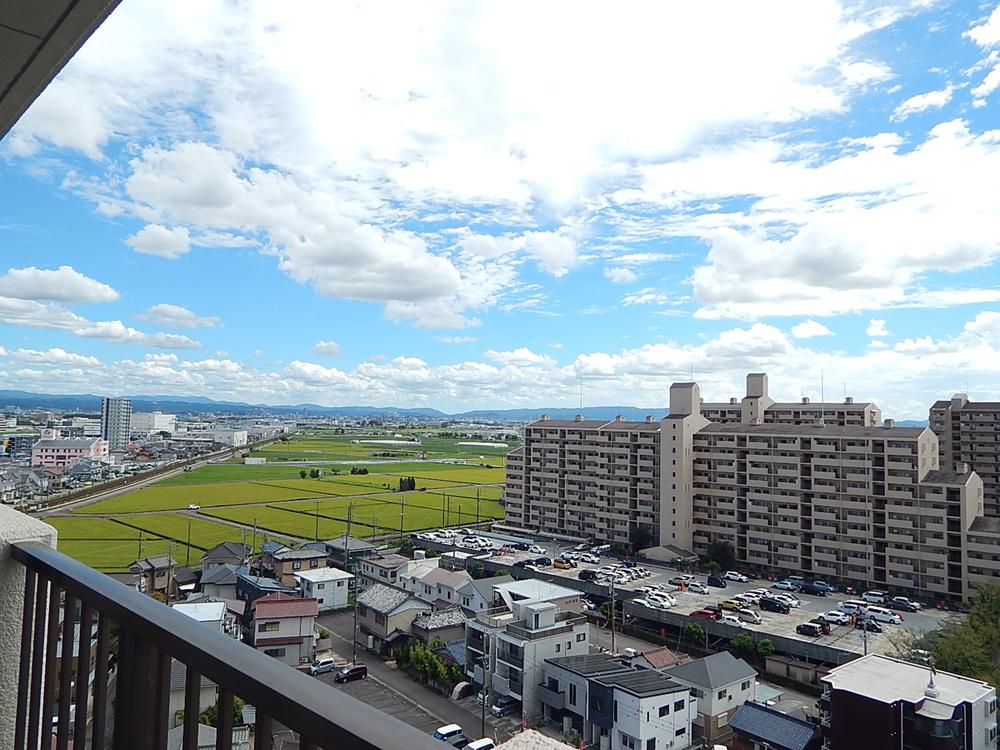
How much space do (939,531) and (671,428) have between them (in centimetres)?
554

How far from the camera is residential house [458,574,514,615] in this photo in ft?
29.3

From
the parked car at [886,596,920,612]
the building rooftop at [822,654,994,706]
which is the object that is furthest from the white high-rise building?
the building rooftop at [822,654,994,706]

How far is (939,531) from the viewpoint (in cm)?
1146

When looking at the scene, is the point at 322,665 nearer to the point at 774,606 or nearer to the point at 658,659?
the point at 658,659

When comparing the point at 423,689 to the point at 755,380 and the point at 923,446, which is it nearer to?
the point at 923,446

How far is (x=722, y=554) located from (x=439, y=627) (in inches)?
307

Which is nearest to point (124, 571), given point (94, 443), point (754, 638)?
point (754, 638)

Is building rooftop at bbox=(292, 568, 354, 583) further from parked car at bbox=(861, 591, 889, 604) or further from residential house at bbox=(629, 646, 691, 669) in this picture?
parked car at bbox=(861, 591, 889, 604)

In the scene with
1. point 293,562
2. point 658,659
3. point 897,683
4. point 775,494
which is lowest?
point 658,659

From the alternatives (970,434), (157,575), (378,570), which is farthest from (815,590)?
(157,575)

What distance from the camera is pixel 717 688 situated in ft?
20.3

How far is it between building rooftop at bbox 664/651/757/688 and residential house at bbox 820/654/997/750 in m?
1.42

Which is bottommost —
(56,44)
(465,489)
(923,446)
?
(465,489)

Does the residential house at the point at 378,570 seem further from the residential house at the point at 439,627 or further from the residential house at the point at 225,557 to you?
the residential house at the point at 439,627
